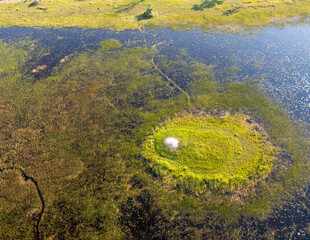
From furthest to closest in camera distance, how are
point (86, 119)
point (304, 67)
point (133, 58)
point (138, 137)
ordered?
point (133, 58) < point (304, 67) < point (86, 119) < point (138, 137)

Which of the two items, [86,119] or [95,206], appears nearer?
→ [95,206]

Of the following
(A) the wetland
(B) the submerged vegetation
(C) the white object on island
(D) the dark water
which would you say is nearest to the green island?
(D) the dark water

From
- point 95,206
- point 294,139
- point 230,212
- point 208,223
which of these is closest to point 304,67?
point 294,139

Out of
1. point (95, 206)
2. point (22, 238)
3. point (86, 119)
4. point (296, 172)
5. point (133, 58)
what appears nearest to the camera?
point (22, 238)

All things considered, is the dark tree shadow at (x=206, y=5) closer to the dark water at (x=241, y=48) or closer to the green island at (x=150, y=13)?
the green island at (x=150, y=13)

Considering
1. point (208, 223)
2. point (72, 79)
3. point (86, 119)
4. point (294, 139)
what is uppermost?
point (72, 79)

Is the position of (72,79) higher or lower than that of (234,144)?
higher

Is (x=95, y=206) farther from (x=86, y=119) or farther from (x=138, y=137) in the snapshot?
(x=86, y=119)

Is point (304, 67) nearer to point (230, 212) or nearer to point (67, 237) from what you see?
point (230, 212)
